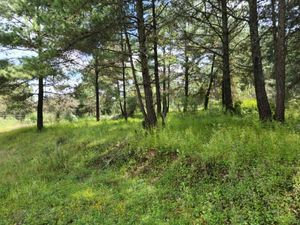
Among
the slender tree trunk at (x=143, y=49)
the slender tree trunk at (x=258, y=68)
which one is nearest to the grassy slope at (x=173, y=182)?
the slender tree trunk at (x=258, y=68)

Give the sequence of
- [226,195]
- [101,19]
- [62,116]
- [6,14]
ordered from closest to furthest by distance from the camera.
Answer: [226,195] < [101,19] < [6,14] < [62,116]

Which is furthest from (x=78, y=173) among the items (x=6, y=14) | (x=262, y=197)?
(x=6, y=14)

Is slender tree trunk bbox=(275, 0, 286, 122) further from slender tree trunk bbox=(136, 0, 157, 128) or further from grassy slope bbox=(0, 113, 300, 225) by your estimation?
slender tree trunk bbox=(136, 0, 157, 128)

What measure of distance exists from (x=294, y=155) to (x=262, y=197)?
1.12m

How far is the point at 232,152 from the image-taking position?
618 centimetres

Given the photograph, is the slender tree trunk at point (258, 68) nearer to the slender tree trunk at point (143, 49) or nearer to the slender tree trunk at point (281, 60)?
the slender tree trunk at point (281, 60)

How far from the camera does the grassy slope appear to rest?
4.96m

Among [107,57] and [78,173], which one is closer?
[78,173]

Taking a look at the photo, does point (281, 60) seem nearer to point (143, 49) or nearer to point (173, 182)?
point (143, 49)

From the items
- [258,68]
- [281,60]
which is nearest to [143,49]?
[258,68]

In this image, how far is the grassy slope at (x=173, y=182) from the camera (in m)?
4.96

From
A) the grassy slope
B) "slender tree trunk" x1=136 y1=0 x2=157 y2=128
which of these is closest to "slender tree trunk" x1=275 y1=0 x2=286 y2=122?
the grassy slope

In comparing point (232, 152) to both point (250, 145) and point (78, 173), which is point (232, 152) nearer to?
point (250, 145)

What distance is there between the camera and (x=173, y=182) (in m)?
6.39
